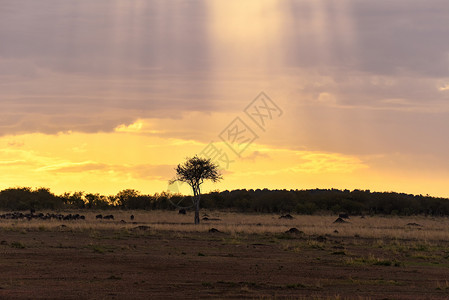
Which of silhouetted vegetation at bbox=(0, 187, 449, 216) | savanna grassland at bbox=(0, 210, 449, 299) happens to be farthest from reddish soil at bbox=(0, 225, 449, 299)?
silhouetted vegetation at bbox=(0, 187, 449, 216)

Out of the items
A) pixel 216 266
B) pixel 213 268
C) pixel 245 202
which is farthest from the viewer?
pixel 245 202

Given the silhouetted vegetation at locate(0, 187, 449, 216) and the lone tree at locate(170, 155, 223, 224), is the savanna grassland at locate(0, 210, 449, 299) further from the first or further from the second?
the silhouetted vegetation at locate(0, 187, 449, 216)

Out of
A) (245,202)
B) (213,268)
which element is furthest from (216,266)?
(245,202)

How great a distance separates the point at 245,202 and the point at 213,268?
298 ft

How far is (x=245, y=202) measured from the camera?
379 ft

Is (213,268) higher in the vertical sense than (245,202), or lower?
lower

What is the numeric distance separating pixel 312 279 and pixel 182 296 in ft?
19.6

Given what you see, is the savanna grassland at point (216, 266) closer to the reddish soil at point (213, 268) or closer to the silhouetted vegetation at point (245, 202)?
the reddish soil at point (213, 268)

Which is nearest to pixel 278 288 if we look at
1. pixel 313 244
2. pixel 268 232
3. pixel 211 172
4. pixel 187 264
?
pixel 187 264

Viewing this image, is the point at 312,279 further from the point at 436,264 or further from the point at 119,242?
the point at 119,242

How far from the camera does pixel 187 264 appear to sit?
26.0 meters

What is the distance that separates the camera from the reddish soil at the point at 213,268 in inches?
736

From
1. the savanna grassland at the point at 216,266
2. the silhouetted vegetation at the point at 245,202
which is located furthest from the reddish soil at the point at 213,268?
the silhouetted vegetation at the point at 245,202

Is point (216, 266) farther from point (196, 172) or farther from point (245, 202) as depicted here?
point (245, 202)
